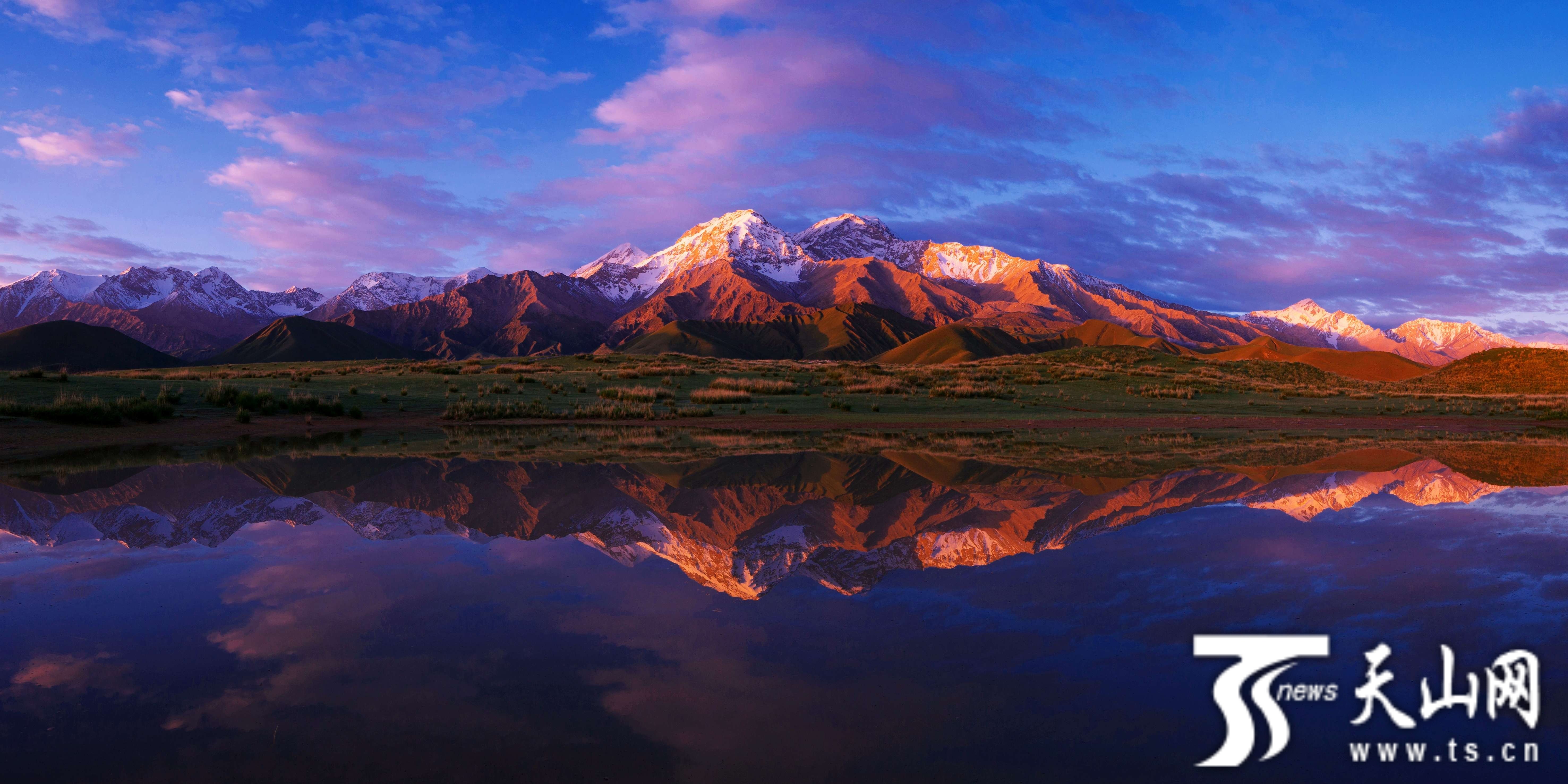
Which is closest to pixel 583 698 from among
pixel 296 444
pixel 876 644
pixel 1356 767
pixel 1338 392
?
pixel 876 644

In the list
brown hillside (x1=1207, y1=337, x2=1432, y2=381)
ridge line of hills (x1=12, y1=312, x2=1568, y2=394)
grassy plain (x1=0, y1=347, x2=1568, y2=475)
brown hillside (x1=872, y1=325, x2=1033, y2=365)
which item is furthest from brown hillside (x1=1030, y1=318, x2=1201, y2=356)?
grassy plain (x1=0, y1=347, x2=1568, y2=475)

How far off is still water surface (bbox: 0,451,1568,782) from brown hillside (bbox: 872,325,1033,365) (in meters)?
134

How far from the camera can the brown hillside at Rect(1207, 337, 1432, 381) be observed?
83.4 metres

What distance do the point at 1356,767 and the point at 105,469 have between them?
19.8 metres

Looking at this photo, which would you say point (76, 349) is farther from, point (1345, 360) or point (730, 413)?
point (1345, 360)

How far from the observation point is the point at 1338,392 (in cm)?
5234

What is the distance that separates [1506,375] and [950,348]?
97139 mm

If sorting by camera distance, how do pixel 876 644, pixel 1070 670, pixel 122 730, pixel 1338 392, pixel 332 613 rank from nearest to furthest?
pixel 122 730, pixel 1070 670, pixel 876 644, pixel 332 613, pixel 1338 392

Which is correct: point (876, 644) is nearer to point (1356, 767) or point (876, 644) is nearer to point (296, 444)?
point (1356, 767)

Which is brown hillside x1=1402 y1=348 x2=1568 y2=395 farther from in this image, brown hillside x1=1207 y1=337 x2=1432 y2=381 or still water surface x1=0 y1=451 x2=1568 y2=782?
still water surface x1=0 y1=451 x2=1568 y2=782

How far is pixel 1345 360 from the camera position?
3632 inches

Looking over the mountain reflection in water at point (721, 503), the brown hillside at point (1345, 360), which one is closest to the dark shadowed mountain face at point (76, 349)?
the mountain reflection in water at point (721, 503)

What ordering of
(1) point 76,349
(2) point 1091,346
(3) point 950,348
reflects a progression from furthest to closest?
(1) point 76,349, (3) point 950,348, (2) point 1091,346

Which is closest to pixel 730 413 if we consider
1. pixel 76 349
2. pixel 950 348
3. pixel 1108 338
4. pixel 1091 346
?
pixel 1091 346
